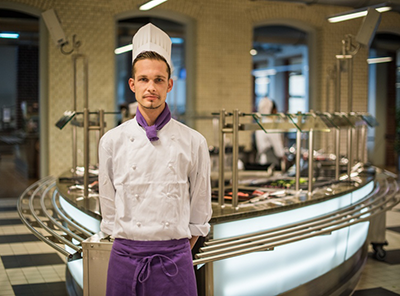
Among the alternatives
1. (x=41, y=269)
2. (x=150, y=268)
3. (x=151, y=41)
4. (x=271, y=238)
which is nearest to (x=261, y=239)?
(x=271, y=238)

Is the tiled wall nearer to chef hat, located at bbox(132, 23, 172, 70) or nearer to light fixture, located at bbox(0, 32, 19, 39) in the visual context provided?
light fixture, located at bbox(0, 32, 19, 39)

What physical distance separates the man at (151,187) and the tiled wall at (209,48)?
7452 millimetres

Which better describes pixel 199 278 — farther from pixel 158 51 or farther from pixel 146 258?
pixel 158 51

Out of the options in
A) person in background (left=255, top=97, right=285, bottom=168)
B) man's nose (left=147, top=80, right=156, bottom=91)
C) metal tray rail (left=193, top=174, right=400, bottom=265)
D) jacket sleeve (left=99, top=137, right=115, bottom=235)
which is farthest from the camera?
person in background (left=255, top=97, right=285, bottom=168)

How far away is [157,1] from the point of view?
7.02 meters

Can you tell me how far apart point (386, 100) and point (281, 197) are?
1180cm

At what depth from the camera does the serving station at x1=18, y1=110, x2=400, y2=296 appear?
2.56m

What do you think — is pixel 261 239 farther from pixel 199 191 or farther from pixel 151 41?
pixel 151 41

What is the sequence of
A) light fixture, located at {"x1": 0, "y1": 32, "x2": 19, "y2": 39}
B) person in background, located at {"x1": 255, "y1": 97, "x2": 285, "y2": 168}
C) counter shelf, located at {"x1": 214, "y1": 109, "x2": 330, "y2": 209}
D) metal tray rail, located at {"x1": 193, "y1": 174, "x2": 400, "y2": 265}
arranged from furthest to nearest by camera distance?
light fixture, located at {"x1": 0, "y1": 32, "x2": 19, "y2": 39} → person in background, located at {"x1": 255, "y1": 97, "x2": 285, "y2": 168} → counter shelf, located at {"x1": 214, "y1": 109, "x2": 330, "y2": 209} → metal tray rail, located at {"x1": 193, "y1": 174, "x2": 400, "y2": 265}

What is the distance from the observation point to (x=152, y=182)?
1.84m

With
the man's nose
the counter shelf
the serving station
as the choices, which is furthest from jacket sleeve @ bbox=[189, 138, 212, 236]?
the counter shelf

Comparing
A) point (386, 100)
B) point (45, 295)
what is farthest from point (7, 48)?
point (386, 100)

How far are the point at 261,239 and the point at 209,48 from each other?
7.95 m

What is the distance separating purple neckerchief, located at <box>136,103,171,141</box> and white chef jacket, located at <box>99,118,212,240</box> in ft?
0.06
